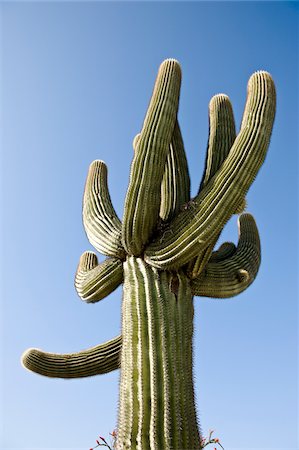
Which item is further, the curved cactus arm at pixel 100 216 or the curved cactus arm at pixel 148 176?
the curved cactus arm at pixel 100 216

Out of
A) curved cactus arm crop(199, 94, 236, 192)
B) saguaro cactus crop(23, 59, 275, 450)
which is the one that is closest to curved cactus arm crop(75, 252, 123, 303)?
saguaro cactus crop(23, 59, 275, 450)

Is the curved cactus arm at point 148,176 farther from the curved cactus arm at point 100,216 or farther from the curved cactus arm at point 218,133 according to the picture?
the curved cactus arm at point 218,133

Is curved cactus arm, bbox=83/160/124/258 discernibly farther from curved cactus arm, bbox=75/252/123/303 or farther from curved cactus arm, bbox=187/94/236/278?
curved cactus arm, bbox=187/94/236/278

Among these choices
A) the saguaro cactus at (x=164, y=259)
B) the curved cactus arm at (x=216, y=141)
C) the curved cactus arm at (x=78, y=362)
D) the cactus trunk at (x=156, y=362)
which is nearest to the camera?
the cactus trunk at (x=156, y=362)

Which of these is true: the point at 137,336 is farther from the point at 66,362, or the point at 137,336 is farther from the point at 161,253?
the point at 66,362

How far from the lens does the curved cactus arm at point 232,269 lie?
633cm

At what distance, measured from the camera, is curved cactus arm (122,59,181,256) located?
18.7ft

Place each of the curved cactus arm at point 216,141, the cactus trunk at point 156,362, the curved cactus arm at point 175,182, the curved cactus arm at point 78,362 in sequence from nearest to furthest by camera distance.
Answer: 1. the cactus trunk at point 156,362
2. the curved cactus arm at point 216,141
3. the curved cactus arm at point 175,182
4. the curved cactus arm at point 78,362

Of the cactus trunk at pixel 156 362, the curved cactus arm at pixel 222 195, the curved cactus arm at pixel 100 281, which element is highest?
the curved cactus arm at pixel 222 195

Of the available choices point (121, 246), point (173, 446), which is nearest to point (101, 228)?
point (121, 246)

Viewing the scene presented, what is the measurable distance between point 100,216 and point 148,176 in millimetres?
1070

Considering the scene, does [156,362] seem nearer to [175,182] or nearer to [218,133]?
[175,182]

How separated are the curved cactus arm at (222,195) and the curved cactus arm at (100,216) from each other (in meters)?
0.48

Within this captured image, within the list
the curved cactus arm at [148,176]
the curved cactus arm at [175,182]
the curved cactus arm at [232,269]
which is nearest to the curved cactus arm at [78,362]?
the curved cactus arm at [232,269]
